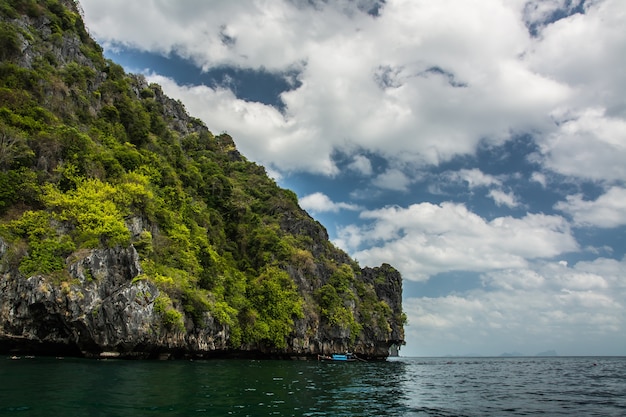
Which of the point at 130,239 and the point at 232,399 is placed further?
the point at 130,239

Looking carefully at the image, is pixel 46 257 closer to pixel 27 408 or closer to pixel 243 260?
pixel 27 408

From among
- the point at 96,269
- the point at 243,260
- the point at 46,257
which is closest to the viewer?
the point at 46,257

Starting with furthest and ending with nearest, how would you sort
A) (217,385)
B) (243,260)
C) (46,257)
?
1. (243,260)
2. (46,257)
3. (217,385)

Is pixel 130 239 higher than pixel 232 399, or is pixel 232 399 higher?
pixel 130 239

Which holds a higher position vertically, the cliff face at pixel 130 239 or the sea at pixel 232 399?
the cliff face at pixel 130 239

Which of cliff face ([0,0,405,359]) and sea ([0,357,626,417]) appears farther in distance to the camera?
cliff face ([0,0,405,359])

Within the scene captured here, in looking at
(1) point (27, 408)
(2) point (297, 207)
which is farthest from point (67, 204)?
(2) point (297, 207)

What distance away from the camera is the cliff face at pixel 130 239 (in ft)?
123

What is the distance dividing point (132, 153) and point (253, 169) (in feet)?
171

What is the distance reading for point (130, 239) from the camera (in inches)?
1790

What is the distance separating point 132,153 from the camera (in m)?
58.7

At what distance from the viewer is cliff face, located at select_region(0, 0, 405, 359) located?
37438mm

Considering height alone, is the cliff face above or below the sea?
above

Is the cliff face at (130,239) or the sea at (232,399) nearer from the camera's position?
the sea at (232,399)
